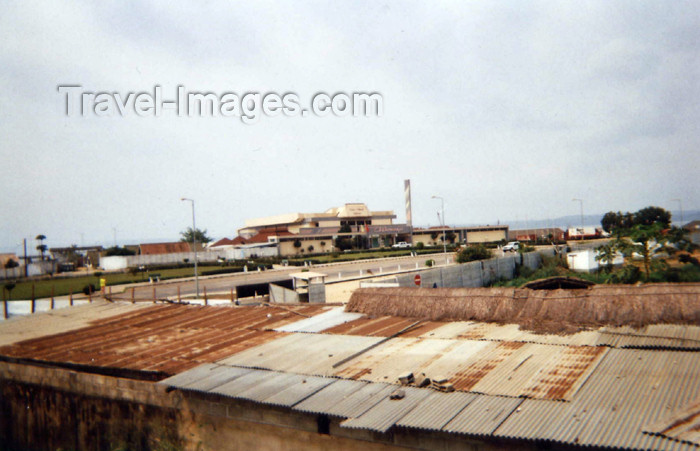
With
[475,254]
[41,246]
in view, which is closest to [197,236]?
[41,246]

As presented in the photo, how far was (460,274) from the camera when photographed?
31609 millimetres

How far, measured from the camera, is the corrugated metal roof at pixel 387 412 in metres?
6.76

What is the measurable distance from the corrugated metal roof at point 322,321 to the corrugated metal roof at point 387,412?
5.53 meters

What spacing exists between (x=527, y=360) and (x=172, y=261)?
264ft

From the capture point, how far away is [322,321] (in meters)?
14.0

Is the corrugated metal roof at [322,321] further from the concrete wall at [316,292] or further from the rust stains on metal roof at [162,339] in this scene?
the concrete wall at [316,292]

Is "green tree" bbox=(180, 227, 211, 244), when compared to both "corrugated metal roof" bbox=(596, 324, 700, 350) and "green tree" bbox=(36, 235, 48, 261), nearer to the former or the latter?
"green tree" bbox=(36, 235, 48, 261)

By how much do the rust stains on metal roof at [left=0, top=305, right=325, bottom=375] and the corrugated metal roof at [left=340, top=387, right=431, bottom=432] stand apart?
5.16 m

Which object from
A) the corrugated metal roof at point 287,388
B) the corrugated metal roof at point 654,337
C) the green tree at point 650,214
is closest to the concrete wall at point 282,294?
the corrugated metal roof at point 287,388

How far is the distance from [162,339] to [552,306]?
418 inches

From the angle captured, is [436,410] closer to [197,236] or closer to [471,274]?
[471,274]

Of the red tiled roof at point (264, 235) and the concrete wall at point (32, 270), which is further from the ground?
the red tiled roof at point (264, 235)

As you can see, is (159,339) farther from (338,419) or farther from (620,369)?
(620,369)

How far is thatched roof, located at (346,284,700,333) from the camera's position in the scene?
999 centimetres
